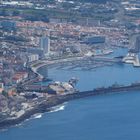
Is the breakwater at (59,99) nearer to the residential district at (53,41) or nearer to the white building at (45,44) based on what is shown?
the residential district at (53,41)

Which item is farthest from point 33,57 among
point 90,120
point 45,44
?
point 90,120

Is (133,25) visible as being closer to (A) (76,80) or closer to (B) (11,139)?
(A) (76,80)

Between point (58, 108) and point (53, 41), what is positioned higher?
point (53, 41)

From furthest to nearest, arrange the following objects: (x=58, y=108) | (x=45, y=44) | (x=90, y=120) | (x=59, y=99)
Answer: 1. (x=45, y=44)
2. (x=59, y=99)
3. (x=58, y=108)
4. (x=90, y=120)

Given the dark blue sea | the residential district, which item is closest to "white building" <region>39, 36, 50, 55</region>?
the residential district

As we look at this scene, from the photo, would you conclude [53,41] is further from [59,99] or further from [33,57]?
[59,99]

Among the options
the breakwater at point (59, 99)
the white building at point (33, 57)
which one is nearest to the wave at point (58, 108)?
the breakwater at point (59, 99)
